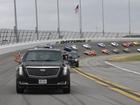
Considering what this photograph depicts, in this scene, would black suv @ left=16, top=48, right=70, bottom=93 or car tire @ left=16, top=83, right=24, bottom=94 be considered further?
car tire @ left=16, top=83, right=24, bottom=94

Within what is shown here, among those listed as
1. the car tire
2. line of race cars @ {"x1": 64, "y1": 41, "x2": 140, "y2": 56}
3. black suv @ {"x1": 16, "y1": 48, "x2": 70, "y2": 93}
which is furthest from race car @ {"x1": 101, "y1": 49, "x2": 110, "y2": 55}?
black suv @ {"x1": 16, "y1": 48, "x2": 70, "y2": 93}

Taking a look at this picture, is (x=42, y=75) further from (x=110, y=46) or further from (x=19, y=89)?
(x=110, y=46)

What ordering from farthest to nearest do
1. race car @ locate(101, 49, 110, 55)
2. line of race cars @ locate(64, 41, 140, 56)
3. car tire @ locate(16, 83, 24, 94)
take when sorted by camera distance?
race car @ locate(101, 49, 110, 55) → line of race cars @ locate(64, 41, 140, 56) → car tire @ locate(16, 83, 24, 94)

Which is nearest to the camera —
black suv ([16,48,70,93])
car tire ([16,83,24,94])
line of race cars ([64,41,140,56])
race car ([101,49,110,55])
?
black suv ([16,48,70,93])

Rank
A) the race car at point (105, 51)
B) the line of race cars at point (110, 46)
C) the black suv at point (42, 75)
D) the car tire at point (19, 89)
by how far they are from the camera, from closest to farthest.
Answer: the black suv at point (42, 75)
the car tire at point (19, 89)
the line of race cars at point (110, 46)
the race car at point (105, 51)

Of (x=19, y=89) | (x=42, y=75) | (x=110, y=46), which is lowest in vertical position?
(x=110, y=46)

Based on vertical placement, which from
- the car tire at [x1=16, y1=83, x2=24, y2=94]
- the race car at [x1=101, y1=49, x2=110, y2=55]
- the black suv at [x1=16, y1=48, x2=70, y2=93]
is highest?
the black suv at [x1=16, y1=48, x2=70, y2=93]

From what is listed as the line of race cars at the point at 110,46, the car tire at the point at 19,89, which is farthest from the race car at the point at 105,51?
the car tire at the point at 19,89

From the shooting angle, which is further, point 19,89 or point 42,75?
point 19,89

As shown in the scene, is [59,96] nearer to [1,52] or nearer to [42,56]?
[42,56]

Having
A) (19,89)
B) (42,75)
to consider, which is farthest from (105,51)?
(42,75)

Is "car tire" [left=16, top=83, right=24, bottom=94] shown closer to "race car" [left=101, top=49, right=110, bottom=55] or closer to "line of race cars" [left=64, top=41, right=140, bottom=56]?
"line of race cars" [left=64, top=41, right=140, bottom=56]

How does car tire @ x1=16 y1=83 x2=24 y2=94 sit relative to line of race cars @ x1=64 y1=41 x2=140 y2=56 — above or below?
above

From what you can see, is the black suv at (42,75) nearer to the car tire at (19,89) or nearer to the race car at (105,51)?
the car tire at (19,89)
